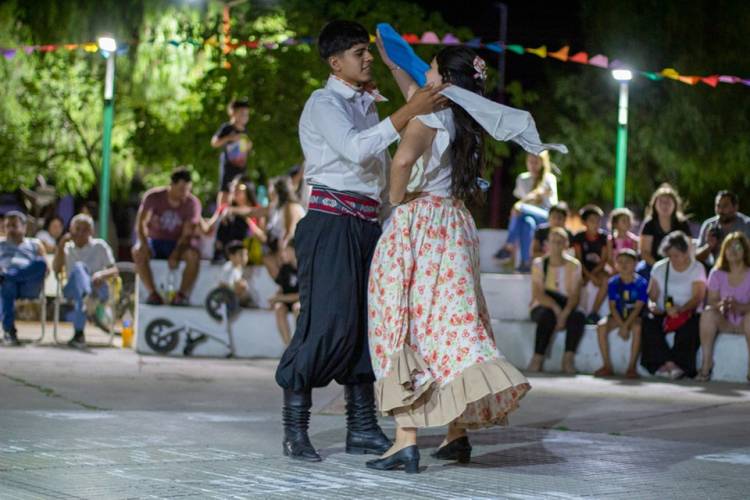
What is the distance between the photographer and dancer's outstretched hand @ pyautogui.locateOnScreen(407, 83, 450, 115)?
5.77 meters

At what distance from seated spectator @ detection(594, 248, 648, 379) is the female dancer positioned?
651 centimetres

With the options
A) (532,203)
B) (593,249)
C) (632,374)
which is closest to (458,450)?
(632,374)

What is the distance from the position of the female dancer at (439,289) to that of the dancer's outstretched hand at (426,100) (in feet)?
0.14

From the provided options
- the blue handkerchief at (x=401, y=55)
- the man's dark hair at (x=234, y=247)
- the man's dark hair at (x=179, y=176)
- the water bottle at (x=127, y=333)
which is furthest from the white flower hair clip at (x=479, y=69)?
the water bottle at (x=127, y=333)

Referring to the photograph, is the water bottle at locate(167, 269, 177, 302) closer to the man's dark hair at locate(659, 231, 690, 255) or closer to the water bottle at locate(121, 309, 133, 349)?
the water bottle at locate(121, 309, 133, 349)

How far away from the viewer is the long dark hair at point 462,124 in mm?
5970

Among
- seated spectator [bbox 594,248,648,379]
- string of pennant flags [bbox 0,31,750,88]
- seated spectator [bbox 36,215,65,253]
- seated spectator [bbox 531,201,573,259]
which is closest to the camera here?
seated spectator [bbox 594,248,648,379]

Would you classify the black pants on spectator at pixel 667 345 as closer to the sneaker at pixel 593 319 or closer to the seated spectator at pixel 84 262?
the sneaker at pixel 593 319

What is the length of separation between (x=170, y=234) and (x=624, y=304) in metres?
4.63

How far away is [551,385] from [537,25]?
104ft

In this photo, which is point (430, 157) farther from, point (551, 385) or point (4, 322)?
point (4, 322)

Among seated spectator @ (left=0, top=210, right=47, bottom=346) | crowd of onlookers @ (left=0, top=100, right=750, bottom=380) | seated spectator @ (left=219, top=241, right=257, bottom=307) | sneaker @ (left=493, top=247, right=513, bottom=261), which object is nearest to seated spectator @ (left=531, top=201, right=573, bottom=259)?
crowd of onlookers @ (left=0, top=100, right=750, bottom=380)

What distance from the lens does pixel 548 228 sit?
47.5ft

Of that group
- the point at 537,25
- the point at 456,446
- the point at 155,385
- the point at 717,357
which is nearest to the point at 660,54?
the point at 537,25
